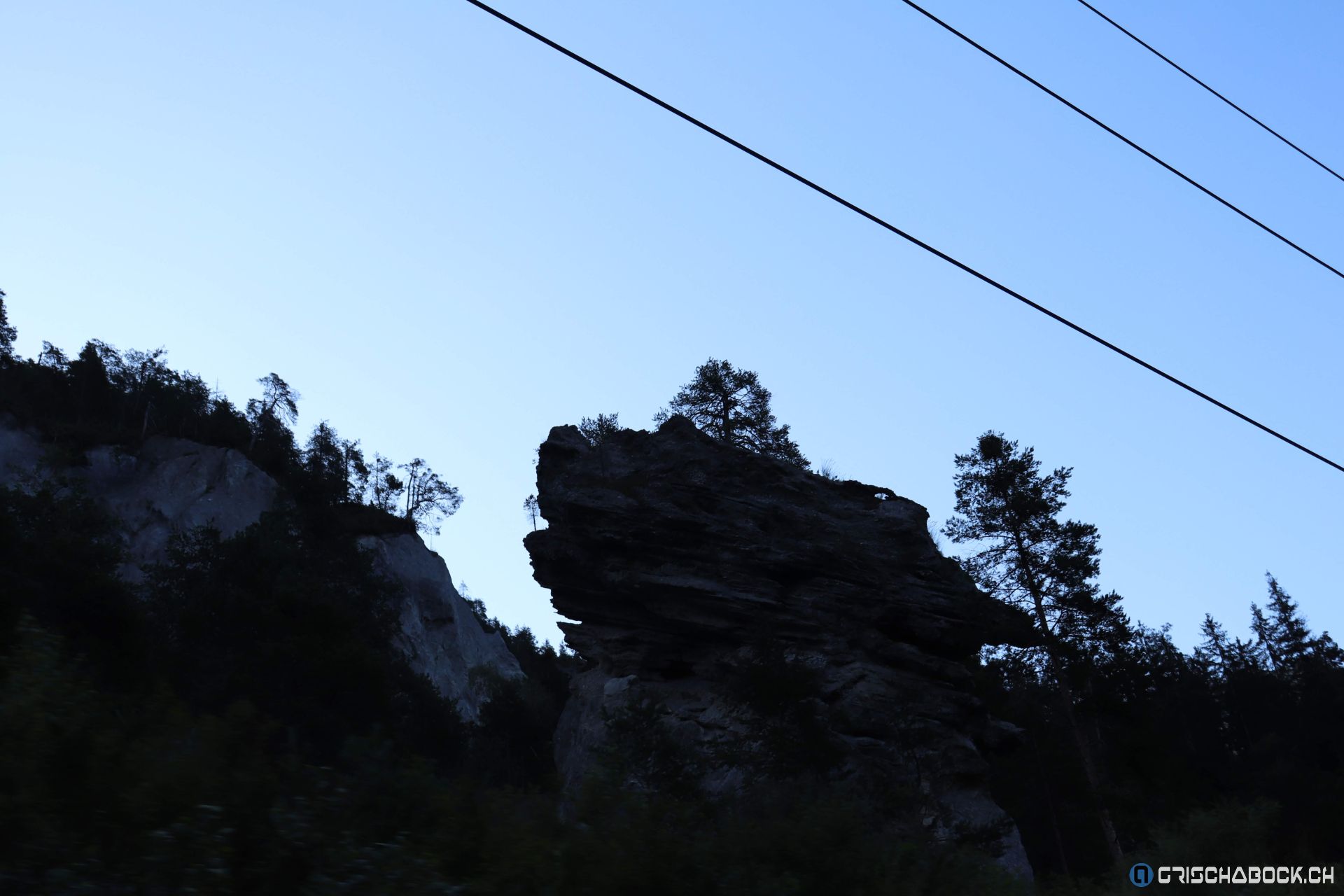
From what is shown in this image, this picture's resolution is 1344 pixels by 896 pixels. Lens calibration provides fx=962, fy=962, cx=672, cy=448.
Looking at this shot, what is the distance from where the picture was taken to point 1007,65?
9.69 meters

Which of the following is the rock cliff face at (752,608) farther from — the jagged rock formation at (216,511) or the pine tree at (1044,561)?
the jagged rock formation at (216,511)

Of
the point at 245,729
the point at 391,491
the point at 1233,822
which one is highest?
the point at 391,491

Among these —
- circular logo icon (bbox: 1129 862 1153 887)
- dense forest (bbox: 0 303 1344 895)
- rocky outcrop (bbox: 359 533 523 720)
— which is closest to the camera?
dense forest (bbox: 0 303 1344 895)

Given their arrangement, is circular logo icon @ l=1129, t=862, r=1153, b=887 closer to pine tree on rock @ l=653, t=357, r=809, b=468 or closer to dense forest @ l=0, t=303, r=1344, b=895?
dense forest @ l=0, t=303, r=1344, b=895

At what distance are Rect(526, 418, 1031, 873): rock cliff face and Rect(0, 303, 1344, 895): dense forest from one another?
3795mm

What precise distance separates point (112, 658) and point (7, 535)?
6788 millimetres

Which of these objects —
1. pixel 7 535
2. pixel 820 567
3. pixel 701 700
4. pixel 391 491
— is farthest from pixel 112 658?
pixel 391 491

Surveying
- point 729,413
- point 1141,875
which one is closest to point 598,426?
point 729,413

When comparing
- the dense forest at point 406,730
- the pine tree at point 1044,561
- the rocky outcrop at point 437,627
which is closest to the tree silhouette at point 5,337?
the dense forest at point 406,730

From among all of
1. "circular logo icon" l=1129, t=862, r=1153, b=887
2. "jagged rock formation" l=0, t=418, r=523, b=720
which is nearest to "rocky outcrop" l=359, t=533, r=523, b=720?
"jagged rock formation" l=0, t=418, r=523, b=720

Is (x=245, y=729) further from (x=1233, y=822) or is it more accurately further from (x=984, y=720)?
(x=984, y=720)

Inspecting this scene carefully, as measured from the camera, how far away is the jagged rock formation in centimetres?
6188

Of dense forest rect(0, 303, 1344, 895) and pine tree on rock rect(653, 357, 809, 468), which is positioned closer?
dense forest rect(0, 303, 1344, 895)

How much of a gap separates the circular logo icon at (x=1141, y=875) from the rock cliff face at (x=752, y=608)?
1881 centimetres
